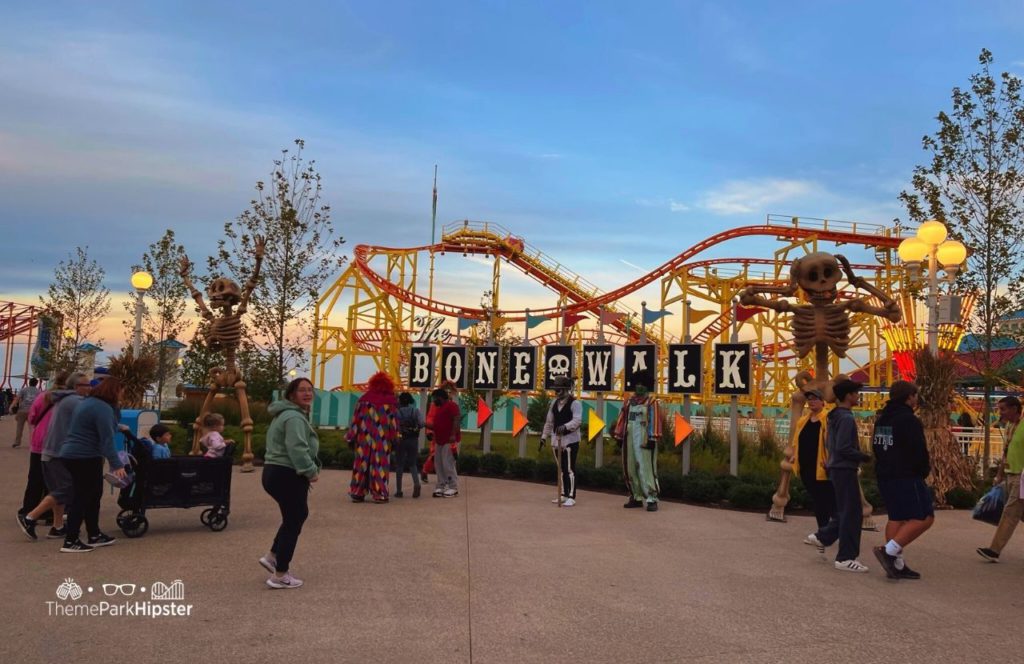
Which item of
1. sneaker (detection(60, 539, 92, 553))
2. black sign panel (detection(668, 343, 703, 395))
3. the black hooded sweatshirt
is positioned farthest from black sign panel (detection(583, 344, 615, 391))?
sneaker (detection(60, 539, 92, 553))

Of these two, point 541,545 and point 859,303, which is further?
point 859,303

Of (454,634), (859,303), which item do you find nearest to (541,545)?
(454,634)

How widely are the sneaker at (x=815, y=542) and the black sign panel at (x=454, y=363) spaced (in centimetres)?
829

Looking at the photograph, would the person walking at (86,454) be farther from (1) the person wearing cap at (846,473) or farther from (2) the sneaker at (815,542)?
(2) the sneaker at (815,542)

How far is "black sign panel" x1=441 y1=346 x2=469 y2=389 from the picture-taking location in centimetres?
1511

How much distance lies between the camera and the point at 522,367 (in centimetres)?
1467

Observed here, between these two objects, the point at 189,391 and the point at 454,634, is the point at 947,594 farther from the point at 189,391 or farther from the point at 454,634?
the point at 189,391

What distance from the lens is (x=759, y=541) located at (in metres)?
7.84

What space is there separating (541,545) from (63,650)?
417cm

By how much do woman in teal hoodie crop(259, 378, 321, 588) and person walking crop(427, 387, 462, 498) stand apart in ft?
17.3

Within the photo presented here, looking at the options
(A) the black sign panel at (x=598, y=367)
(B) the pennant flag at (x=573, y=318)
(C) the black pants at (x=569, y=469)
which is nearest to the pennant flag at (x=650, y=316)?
(A) the black sign panel at (x=598, y=367)

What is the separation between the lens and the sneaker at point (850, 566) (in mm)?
6477

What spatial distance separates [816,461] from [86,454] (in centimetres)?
665

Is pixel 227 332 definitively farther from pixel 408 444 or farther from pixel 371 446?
pixel 371 446
